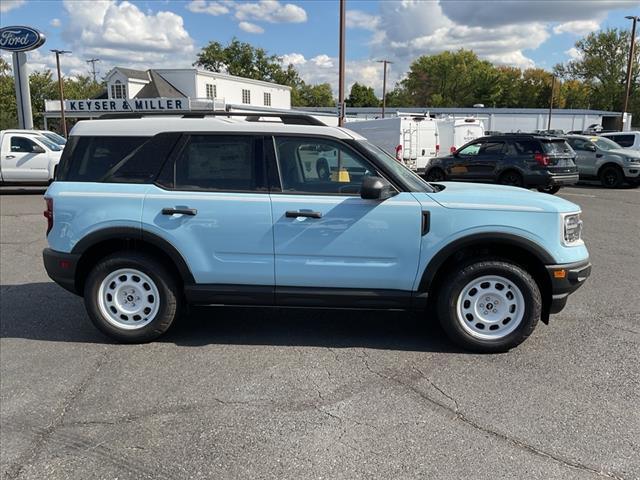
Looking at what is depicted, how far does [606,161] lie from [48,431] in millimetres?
18370

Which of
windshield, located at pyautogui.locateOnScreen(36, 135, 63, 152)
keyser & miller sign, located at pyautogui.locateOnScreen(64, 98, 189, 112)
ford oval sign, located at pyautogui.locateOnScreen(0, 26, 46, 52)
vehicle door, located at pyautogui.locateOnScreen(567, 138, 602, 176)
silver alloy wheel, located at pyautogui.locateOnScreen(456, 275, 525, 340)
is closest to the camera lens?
silver alloy wheel, located at pyautogui.locateOnScreen(456, 275, 525, 340)

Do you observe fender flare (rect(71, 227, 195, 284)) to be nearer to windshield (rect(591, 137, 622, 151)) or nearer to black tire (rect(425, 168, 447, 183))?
black tire (rect(425, 168, 447, 183))

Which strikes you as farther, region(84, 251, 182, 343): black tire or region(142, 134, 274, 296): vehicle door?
region(84, 251, 182, 343): black tire

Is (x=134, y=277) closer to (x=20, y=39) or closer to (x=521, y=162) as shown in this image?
(x=521, y=162)

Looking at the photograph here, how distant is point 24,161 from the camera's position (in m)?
15.2

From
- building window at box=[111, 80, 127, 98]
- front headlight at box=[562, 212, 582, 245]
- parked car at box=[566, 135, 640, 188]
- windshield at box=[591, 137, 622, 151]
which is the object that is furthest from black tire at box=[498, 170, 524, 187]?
building window at box=[111, 80, 127, 98]

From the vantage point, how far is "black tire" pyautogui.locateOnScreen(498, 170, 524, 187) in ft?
47.1

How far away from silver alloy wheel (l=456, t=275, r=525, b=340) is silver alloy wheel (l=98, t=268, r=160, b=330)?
2.52 metres

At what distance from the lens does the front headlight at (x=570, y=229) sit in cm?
418

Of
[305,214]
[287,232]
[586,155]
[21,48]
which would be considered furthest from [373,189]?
[21,48]

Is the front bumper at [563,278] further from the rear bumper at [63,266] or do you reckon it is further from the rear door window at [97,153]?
the rear bumper at [63,266]

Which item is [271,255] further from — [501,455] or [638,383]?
[638,383]

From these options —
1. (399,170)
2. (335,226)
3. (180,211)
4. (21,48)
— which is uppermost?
(21,48)

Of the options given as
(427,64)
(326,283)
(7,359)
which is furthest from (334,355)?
(427,64)
